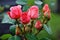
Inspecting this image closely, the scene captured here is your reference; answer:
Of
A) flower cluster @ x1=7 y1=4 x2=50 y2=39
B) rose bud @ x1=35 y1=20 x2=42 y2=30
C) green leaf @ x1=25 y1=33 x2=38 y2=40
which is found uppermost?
flower cluster @ x1=7 y1=4 x2=50 y2=39

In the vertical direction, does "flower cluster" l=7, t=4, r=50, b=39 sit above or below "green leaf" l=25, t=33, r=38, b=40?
above

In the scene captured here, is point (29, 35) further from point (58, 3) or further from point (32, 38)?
point (58, 3)

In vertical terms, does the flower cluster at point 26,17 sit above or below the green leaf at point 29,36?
above

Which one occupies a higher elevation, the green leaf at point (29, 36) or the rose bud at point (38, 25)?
the rose bud at point (38, 25)

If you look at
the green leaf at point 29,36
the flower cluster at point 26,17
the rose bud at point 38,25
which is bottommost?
the green leaf at point 29,36

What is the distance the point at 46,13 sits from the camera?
0.80 m

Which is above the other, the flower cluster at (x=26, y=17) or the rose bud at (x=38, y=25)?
the flower cluster at (x=26, y=17)

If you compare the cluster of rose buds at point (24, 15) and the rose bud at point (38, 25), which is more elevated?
the cluster of rose buds at point (24, 15)

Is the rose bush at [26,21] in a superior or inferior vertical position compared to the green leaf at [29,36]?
superior

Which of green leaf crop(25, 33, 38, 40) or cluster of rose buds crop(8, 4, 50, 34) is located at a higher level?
cluster of rose buds crop(8, 4, 50, 34)

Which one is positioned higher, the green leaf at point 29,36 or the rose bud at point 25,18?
the rose bud at point 25,18

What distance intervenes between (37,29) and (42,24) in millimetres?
27

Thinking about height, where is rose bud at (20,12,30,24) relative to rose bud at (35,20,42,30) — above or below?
above

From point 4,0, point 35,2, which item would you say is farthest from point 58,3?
point 35,2
